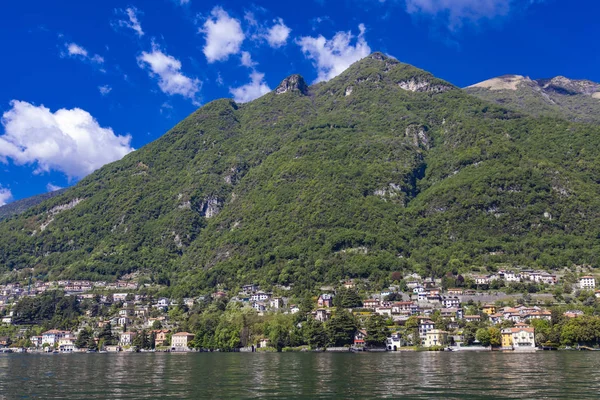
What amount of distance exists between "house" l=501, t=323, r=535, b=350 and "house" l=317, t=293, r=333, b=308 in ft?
160

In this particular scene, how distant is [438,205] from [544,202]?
32654 millimetres

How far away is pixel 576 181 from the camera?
192 m

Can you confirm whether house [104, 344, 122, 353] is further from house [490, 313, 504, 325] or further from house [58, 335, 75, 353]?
house [490, 313, 504, 325]

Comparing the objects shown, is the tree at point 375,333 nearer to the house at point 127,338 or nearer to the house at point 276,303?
the house at point 276,303

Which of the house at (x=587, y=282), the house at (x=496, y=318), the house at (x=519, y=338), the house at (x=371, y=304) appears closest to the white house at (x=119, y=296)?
the house at (x=371, y=304)

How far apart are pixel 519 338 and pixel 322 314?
140 ft

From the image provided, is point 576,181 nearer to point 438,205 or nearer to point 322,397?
point 438,205

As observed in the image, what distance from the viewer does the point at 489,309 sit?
129250 millimetres

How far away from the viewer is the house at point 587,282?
135 meters

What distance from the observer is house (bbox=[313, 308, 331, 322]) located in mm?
125312

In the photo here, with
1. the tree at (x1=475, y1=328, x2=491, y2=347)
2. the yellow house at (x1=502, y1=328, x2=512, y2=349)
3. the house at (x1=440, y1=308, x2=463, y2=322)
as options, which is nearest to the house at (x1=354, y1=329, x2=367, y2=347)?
the tree at (x1=475, y1=328, x2=491, y2=347)

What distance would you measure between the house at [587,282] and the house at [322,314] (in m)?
60.1

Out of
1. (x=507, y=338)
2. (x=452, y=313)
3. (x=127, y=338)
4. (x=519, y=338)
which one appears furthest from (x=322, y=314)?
(x=127, y=338)

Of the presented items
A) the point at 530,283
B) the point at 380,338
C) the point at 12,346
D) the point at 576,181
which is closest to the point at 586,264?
the point at 530,283
